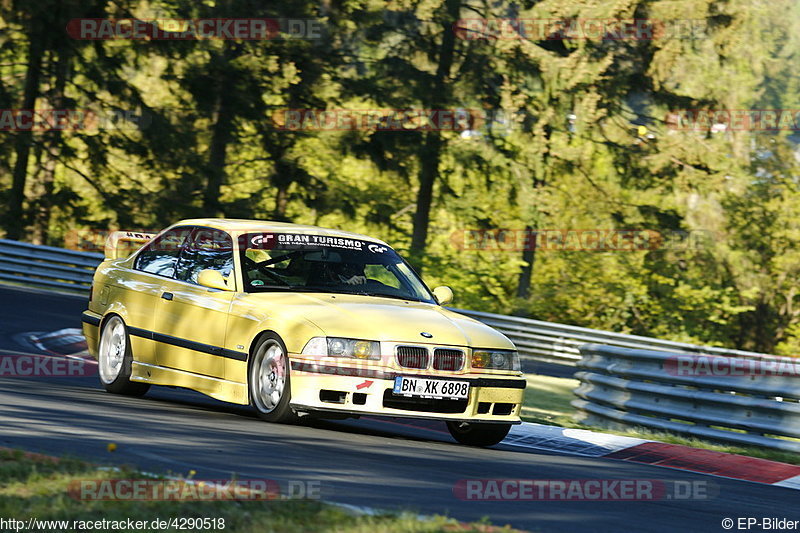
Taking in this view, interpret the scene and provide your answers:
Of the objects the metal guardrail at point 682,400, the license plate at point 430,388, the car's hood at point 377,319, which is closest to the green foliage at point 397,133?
the metal guardrail at point 682,400

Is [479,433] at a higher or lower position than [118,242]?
lower

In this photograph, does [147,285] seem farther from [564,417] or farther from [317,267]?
[564,417]

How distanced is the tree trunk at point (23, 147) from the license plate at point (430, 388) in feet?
77.1

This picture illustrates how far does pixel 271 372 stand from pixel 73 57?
943 inches

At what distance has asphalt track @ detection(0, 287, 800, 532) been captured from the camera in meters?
6.17

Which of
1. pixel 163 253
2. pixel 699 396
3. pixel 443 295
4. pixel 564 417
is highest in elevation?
pixel 163 253

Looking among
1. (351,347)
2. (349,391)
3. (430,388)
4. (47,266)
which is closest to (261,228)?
(351,347)

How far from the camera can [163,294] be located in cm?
1002

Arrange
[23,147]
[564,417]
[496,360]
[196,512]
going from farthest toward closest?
[23,147], [564,417], [496,360], [196,512]

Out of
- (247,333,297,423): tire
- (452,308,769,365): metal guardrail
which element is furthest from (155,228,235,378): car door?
(452,308,769,365): metal guardrail

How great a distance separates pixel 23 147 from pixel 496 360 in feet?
78.7

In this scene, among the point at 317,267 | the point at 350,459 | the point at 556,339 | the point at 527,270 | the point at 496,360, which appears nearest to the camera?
the point at 350,459

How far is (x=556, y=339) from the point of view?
85.6 ft

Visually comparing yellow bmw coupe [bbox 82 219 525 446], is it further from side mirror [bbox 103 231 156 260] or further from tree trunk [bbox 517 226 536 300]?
tree trunk [bbox 517 226 536 300]
